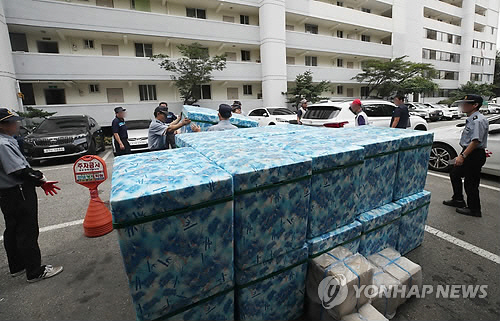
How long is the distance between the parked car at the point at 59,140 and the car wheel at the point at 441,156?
10033 millimetres

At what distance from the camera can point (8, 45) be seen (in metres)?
12.6

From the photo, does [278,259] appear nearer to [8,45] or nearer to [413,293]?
[413,293]

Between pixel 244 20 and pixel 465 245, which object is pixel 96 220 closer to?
pixel 465 245

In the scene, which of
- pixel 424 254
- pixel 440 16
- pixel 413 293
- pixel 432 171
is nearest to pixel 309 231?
pixel 413 293

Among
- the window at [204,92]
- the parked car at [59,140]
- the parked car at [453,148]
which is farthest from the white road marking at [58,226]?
the window at [204,92]

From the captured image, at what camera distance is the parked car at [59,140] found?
7496 mm

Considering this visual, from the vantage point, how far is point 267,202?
160 cm

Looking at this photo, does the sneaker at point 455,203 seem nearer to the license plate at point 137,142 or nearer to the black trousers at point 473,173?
the black trousers at point 473,173

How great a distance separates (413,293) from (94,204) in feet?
12.9

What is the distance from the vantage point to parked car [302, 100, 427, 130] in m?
6.79

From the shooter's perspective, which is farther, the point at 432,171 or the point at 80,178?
the point at 432,171

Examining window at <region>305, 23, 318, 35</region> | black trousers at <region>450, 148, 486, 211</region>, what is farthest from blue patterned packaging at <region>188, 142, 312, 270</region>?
window at <region>305, 23, 318, 35</region>

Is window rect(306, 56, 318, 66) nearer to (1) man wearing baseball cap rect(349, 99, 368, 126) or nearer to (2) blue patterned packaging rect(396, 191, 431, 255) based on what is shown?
(1) man wearing baseball cap rect(349, 99, 368, 126)

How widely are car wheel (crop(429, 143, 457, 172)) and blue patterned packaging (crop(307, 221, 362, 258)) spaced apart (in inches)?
197
